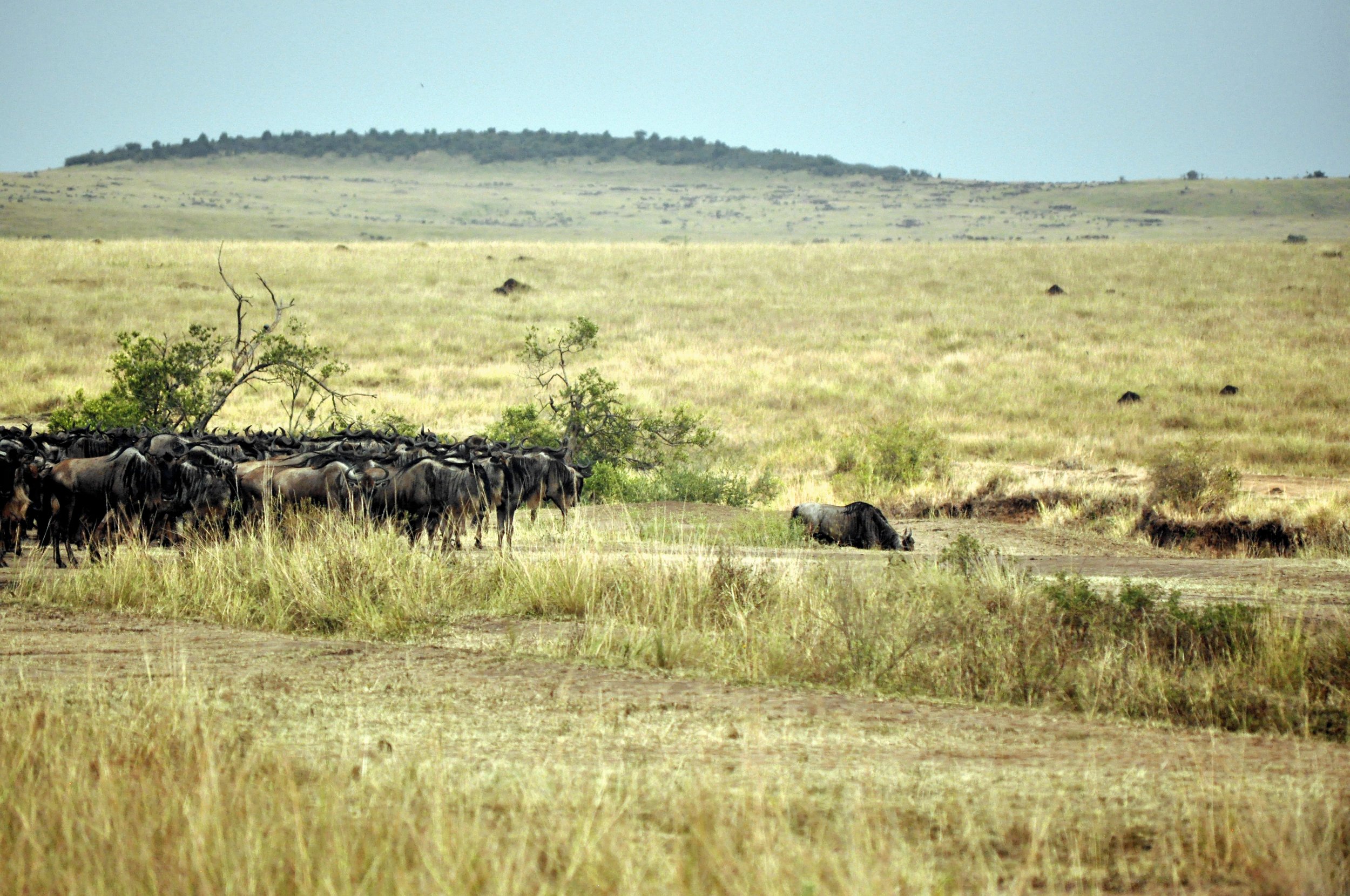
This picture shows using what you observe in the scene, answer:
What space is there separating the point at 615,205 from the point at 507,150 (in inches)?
1816

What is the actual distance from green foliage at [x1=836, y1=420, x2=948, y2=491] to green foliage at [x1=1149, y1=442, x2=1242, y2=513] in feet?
13.4

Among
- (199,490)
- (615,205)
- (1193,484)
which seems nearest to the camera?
(199,490)

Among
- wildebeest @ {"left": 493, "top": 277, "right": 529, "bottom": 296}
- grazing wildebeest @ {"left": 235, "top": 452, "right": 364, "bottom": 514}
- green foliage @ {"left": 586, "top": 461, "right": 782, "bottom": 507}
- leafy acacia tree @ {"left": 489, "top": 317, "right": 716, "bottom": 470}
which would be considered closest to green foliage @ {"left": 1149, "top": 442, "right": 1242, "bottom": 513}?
green foliage @ {"left": 586, "top": 461, "right": 782, "bottom": 507}

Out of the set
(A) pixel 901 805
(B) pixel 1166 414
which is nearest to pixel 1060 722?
(A) pixel 901 805

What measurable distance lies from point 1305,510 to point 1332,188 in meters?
109

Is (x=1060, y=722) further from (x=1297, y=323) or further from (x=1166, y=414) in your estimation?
(x=1297, y=323)

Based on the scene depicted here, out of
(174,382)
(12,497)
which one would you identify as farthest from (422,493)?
(174,382)

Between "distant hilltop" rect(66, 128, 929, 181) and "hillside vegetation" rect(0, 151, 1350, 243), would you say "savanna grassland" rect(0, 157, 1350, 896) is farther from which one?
"distant hilltop" rect(66, 128, 929, 181)

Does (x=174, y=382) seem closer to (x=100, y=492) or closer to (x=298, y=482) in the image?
(x=298, y=482)

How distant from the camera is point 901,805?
4711 millimetres

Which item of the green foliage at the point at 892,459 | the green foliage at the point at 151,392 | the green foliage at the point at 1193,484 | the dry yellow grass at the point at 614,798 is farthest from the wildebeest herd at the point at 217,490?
the green foliage at the point at 1193,484

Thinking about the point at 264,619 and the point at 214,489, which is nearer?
the point at 264,619

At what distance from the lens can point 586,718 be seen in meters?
6.11

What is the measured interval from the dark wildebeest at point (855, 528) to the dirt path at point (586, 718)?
815 centimetres
